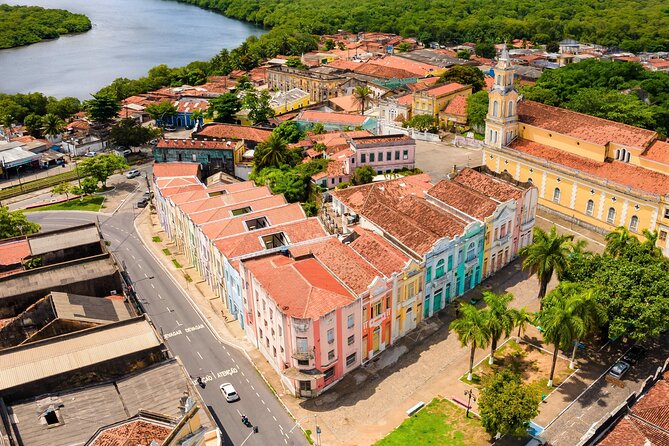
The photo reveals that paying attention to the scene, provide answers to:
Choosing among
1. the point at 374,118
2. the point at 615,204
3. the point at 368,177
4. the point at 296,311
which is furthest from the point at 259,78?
the point at 296,311

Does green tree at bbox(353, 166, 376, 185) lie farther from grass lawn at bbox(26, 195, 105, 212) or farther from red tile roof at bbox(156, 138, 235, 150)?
grass lawn at bbox(26, 195, 105, 212)

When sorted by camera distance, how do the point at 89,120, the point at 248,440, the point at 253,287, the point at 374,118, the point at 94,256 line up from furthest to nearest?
the point at 89,120 < the point at 374,118 < the point at 94,256 < the point at 253,287 < the point at 248,440

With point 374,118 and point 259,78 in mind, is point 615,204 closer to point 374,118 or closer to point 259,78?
point 374,118

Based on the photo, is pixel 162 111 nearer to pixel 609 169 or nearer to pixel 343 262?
pixel 343 262

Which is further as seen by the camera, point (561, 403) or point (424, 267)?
point (424, 267)

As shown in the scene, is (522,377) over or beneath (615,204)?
beneath

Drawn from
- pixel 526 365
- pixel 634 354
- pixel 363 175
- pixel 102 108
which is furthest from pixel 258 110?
pixel 634 354
